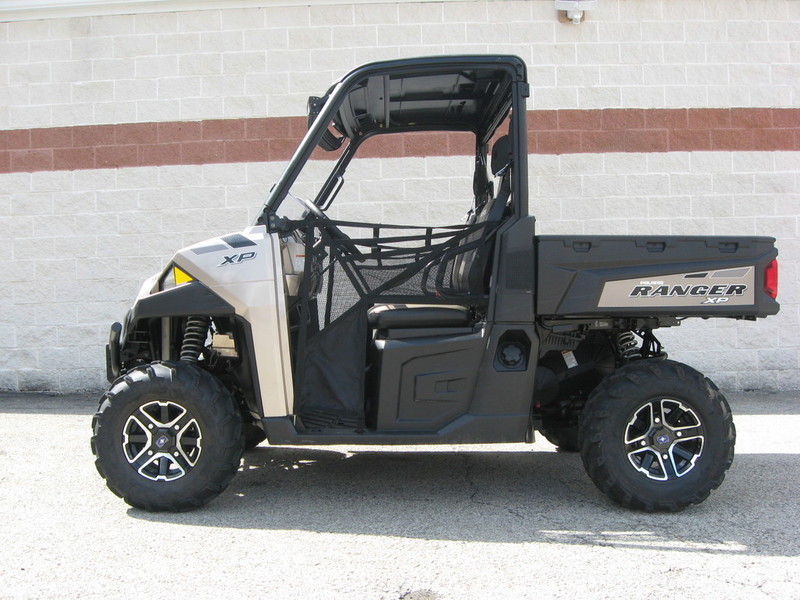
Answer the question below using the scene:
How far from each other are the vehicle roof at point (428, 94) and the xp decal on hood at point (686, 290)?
4.17ft

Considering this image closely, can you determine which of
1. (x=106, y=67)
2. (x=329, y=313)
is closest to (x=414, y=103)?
(x=329, y=313)

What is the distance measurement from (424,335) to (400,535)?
1.03 metres

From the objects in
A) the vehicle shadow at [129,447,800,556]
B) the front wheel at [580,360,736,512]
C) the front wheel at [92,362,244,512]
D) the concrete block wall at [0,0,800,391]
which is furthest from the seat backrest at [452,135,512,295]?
the concrete block wall at [0,0,800,391]

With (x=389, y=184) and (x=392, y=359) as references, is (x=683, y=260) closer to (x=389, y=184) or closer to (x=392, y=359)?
(x=392, y=359)

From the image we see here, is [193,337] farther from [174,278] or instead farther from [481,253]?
[481,253]

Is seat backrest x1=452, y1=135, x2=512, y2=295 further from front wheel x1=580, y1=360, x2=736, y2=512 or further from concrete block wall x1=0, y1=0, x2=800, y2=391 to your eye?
concrete block wall x1=0, y1=0, x2=800, y2=391

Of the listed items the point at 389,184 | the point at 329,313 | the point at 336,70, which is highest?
the point at 336,70

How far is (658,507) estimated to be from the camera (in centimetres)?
407

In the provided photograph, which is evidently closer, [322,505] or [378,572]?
[378,572]

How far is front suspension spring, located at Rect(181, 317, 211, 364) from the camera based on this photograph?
173 inches

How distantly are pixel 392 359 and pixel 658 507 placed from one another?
5.20 ft

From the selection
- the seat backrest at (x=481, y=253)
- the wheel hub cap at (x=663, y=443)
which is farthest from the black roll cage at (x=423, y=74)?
the wheel hub cap at (x=663, y=443)

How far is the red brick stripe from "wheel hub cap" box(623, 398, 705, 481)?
14.8ft

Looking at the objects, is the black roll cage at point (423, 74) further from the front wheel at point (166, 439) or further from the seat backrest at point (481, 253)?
the front wheel at point (166, 439)
